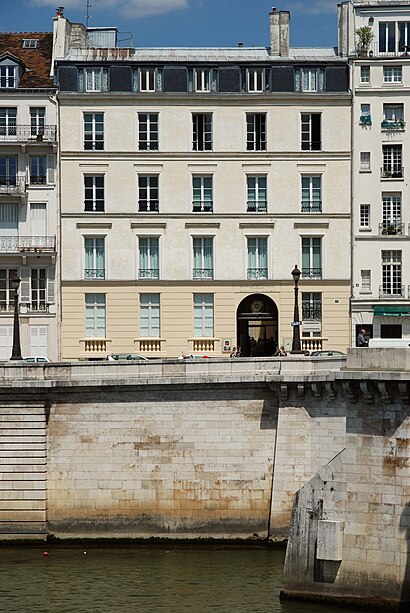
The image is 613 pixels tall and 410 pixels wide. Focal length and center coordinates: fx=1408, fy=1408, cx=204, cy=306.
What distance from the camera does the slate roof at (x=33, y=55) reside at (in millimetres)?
68750

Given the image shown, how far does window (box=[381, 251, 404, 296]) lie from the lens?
68.4m

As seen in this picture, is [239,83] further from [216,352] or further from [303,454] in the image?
[303,454]

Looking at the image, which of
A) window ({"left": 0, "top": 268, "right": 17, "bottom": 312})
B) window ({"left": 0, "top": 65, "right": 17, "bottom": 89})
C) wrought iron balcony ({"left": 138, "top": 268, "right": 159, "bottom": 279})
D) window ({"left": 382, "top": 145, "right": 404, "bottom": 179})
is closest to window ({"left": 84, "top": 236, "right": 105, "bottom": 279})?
wrought iron balcony ({"left": 138, "top": 268, "right": 159, "bottom": 279})

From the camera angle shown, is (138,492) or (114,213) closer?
(138,492)

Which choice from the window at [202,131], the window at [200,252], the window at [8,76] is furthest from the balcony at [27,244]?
the window at [202,131]

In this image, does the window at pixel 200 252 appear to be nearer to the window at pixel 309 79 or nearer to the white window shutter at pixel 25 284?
the white window shutter at pixel 25 284

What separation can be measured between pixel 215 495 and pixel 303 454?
3170 millimetres

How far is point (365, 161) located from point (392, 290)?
6.41m

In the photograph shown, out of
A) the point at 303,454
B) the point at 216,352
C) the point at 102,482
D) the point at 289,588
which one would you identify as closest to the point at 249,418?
the point at 303,454

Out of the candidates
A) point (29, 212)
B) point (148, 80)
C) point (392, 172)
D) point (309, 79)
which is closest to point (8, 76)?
point (29, 212)

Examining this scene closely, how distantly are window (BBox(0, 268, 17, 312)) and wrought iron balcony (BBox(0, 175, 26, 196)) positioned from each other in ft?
12.2

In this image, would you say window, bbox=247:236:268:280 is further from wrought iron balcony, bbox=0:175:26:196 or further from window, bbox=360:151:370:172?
wrought iron balcony, bbox=0:175:26:196

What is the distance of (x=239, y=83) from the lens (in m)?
67.9

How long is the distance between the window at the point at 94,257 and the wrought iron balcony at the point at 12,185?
154 inches
